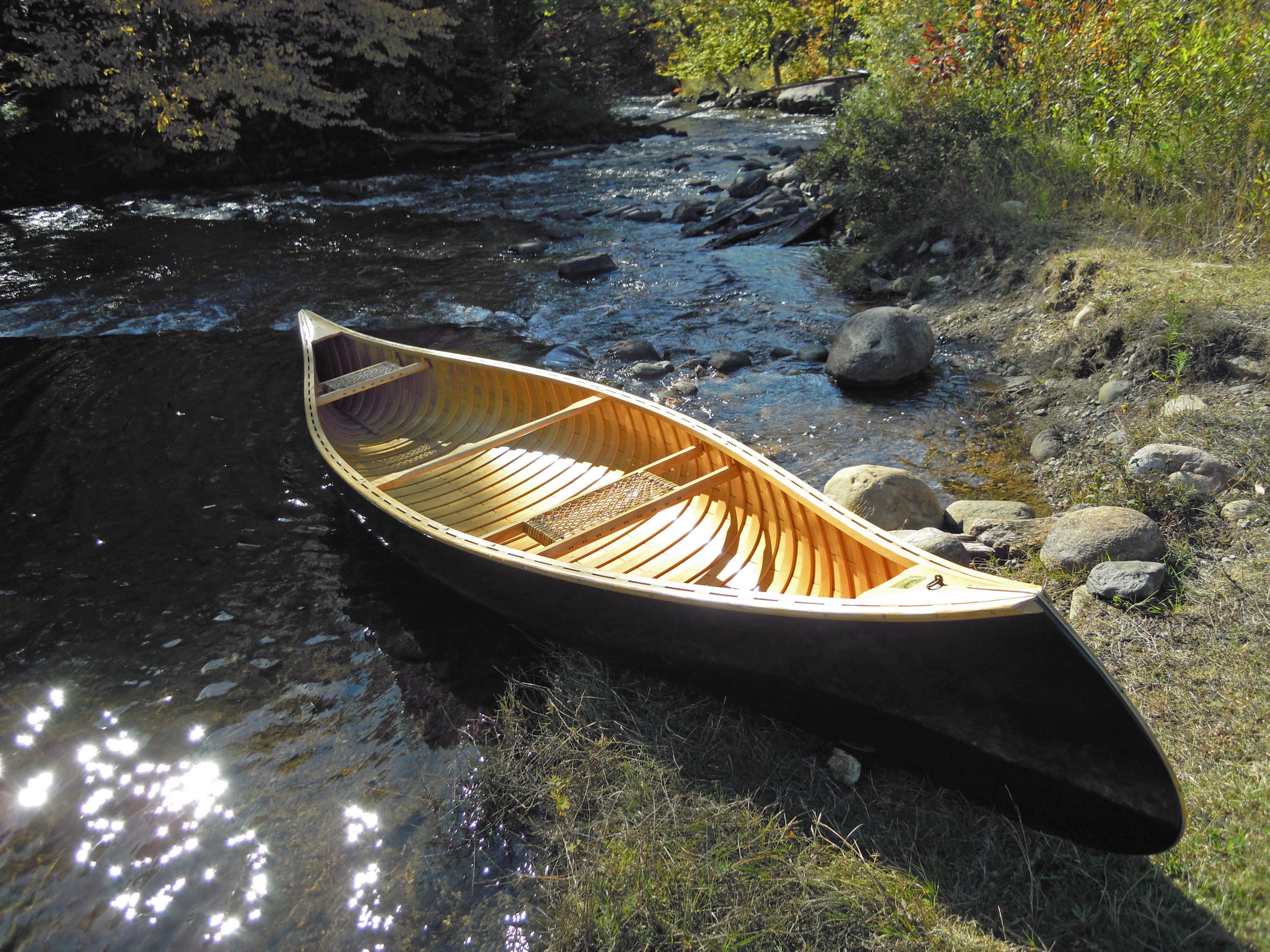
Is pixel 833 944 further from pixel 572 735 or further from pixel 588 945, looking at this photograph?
pixel 572 735

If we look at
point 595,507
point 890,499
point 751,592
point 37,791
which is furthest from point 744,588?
point 37,791

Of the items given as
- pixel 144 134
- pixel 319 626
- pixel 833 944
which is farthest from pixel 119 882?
pixel 144 134

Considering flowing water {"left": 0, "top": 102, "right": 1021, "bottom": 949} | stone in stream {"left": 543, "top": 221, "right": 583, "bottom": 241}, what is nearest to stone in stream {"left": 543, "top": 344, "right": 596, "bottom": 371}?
flowing water {"left": 0, "top": 102, "right": 1021, "bottom": 949}

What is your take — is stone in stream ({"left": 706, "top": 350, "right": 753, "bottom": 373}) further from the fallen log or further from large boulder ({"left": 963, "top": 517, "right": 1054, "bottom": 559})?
the fallen log

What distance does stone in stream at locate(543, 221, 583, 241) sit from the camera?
12.5 m

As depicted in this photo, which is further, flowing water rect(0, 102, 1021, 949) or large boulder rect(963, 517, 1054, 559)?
large boulder rect(963, 517, 1054, 559)

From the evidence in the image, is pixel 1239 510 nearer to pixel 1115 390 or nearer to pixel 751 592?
pixel 1115 390

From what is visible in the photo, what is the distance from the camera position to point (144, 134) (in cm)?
1523

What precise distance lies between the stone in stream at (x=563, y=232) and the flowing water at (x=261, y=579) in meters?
0.52

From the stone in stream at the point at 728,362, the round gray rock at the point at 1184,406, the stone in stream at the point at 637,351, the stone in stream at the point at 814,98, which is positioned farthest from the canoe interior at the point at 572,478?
the stone in stream at the point at 814,98

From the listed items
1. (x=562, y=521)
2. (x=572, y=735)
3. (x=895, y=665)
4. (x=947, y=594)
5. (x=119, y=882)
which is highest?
(x=947, y=594)

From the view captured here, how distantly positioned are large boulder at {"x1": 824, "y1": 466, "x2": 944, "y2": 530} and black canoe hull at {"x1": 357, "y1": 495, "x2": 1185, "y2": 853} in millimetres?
1659

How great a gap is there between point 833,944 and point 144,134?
17.9 m

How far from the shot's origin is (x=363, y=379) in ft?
20.6
